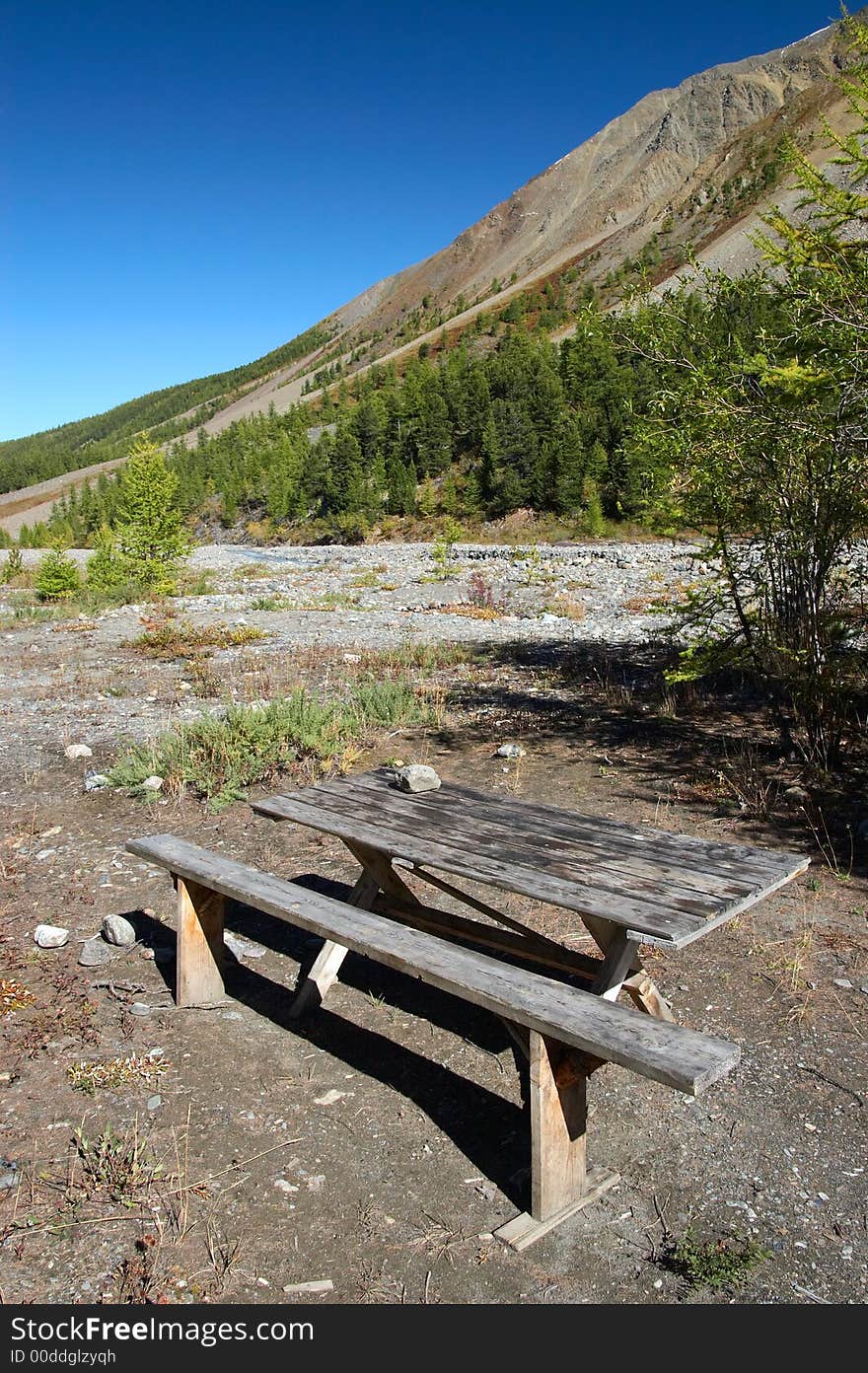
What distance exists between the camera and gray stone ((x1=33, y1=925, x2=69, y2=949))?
504 cm

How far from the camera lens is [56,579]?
77.7ft

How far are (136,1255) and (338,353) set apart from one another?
181m

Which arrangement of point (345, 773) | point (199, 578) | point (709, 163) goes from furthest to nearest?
point (709, 163)
point (199, 578)
point (345, 773)

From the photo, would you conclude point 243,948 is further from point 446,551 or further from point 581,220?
point 581,220

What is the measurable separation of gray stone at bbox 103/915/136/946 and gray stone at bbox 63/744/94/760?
420cm

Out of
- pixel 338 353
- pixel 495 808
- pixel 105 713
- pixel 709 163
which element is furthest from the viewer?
pixel 338 353

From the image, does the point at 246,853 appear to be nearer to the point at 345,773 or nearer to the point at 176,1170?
the point at 345,773

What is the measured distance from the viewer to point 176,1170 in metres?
3.22

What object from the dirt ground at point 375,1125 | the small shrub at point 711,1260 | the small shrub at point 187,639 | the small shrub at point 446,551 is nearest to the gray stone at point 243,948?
the dirt ground at point 375,1125

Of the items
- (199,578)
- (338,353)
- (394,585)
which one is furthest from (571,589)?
(338,353)

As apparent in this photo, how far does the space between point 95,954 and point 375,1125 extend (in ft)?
6.99

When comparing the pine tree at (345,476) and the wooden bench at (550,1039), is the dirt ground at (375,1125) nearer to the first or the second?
the wooden bench at (550,1039)

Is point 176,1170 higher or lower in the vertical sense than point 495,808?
lower

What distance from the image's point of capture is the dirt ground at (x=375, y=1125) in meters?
2.76
